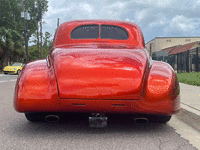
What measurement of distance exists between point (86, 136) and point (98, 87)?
2.26 feet

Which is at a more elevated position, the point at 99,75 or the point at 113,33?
the point at 113,33

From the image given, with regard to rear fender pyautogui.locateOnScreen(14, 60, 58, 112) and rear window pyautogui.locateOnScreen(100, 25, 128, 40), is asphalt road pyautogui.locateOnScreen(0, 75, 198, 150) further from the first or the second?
rear window pyautogui.locateOnScreen(100, 25, 128, 40)

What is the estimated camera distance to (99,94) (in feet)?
11.5

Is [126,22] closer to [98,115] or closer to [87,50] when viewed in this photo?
[87,50]

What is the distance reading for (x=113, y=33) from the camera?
16.3 feet

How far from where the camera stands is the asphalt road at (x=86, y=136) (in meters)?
3.35

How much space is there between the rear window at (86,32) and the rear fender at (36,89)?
1.27m

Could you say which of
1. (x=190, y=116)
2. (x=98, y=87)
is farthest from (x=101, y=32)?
(x=190, y=116)

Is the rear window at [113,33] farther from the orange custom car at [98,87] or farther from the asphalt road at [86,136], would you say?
the asphalt road at [86,136]

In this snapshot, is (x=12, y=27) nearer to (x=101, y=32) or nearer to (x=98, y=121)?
(x=101, y=32)

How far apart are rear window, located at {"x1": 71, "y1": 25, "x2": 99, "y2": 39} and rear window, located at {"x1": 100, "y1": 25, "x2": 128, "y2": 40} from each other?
0.10m

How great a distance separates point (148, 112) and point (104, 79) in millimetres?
670

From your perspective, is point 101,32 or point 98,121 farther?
point 101,32

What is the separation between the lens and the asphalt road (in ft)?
11.0
